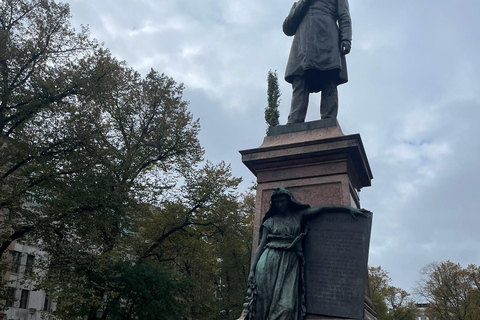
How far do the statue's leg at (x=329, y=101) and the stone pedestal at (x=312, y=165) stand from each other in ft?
1.06

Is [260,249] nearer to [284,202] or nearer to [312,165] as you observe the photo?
[284,202]

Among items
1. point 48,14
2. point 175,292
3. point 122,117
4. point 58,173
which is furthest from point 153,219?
point 48,14

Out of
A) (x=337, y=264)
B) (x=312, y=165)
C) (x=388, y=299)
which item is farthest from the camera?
(x=388, y=299)

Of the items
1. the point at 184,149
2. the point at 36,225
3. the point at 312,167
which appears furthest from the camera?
the point at 184,149

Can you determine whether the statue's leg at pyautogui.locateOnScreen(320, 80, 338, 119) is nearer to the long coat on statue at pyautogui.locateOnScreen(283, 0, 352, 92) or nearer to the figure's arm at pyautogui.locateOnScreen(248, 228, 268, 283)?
the long coat on statue at pyautogui.locateOnScreen(283, 0, 352, 92)

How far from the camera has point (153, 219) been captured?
23.5 meters

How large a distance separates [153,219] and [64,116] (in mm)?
7382

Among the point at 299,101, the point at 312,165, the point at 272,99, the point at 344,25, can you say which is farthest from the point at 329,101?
the point at 272,99

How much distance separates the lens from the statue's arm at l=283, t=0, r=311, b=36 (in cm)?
762

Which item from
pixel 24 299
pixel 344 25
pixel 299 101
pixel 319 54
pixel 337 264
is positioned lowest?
pixel 24 299

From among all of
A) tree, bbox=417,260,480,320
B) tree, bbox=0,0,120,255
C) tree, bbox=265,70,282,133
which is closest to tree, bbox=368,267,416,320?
tree, bbox=417,260,480,320

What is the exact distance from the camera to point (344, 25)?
7344 millimetres

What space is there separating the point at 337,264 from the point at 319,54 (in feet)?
10.9

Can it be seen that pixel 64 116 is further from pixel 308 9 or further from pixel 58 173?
pixel 308 9
